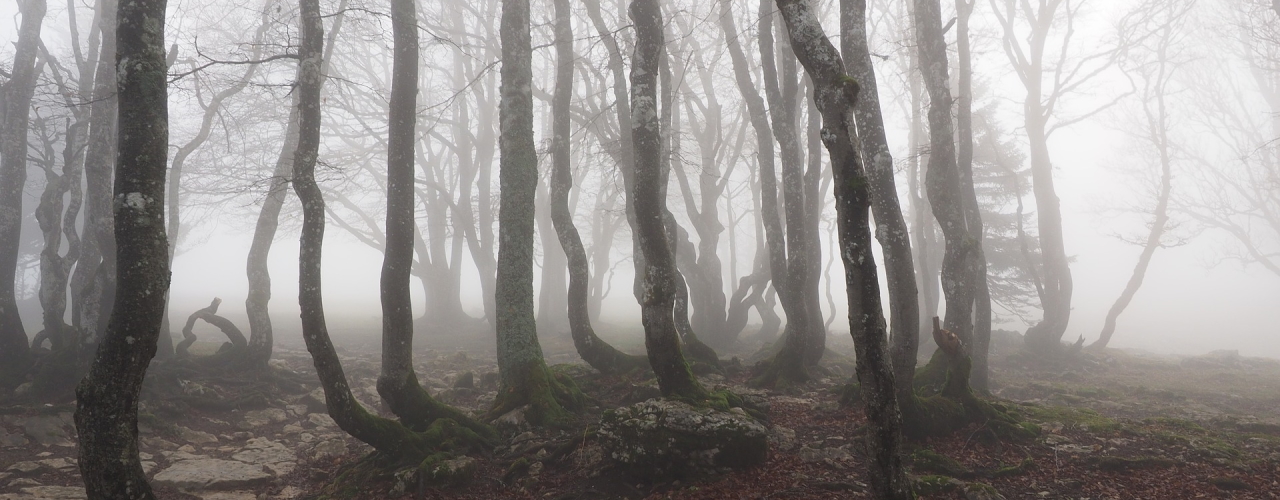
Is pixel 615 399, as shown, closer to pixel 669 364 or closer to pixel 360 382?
pixel 669 364

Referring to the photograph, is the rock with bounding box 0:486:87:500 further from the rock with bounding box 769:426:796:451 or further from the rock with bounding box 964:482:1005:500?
the rock with bounding box 964:482:1005:500

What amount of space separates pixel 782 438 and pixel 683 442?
1.60m

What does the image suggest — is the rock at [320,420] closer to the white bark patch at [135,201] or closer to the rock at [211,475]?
the rock at [211,475]

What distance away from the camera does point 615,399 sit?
8.87 meters

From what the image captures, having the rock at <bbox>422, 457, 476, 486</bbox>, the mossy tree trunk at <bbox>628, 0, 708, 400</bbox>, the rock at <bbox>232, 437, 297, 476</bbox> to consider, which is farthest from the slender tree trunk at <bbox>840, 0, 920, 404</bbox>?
the rock at <bbox>232, 437, 297, 476</bbox>

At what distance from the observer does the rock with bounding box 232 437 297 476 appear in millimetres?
7555

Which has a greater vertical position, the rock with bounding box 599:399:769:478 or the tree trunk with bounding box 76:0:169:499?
the tree trunk with bounding box 76:0:169:499

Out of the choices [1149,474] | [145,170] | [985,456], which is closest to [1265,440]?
[1149,474]

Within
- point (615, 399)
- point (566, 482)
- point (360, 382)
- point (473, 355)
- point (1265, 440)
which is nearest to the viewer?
point (566, 482)

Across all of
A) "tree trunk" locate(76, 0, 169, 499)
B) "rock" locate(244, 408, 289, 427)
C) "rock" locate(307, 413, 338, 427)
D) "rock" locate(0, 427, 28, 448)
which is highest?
"tree trunk" locate(76, 0, 169, 499)

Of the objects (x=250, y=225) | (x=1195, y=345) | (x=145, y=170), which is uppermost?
(x=250, y=225)

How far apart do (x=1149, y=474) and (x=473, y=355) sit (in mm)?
14828

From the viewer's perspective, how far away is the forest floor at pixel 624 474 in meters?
5.68

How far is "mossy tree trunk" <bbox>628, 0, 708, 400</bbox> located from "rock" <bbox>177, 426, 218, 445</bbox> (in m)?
6.68
